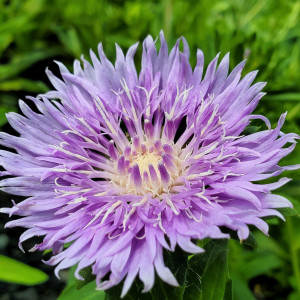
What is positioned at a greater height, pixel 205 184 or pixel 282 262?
pixel 282 262

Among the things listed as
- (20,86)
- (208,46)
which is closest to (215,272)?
(208,46)

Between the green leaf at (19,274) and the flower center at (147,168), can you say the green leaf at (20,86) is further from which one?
the green leaf at (19,274)

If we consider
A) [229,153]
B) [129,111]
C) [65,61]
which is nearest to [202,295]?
[229,153]

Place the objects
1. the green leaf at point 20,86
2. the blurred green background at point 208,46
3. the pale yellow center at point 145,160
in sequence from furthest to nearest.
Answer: the green leaf at point 20,86
the blurred green background at point 208,46
the pale yellow center at point 145,160

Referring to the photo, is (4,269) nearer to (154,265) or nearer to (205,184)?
(154,265)

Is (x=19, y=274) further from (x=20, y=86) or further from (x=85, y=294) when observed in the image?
(x=20, y=86)

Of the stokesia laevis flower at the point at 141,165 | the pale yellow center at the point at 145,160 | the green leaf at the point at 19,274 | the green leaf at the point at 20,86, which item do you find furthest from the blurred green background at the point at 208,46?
the green leaf at the point at 19,274
